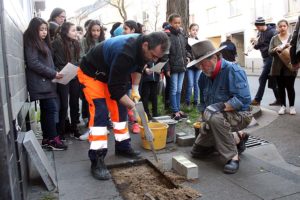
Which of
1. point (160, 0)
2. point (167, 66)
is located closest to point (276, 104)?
point (167, 66)

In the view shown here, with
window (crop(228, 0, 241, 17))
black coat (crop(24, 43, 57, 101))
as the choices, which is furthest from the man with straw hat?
window (crop(228, 0, 241, 17))

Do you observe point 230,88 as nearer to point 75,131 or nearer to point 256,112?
point 75,131

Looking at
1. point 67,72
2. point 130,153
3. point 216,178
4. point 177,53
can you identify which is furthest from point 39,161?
point 177,53

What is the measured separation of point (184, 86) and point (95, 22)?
121 inches

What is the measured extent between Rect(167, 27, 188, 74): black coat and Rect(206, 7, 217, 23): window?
26.3 m

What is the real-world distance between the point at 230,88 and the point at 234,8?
2661cm

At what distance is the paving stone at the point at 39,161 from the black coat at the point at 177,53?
359 centimetres

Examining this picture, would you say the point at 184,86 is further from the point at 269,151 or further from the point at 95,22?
the point at 269,151

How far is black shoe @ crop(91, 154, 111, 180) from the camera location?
3.83m

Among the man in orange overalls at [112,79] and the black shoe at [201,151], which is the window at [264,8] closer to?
the black shoe at [201,151]

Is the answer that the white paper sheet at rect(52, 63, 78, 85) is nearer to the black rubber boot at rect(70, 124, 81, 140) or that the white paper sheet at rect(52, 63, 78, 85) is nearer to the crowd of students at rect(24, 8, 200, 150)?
the crowd of students at rect(24, 8, 200, 150)

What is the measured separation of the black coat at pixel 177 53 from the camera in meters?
6.67

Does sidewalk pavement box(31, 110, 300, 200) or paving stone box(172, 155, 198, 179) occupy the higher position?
paving stone box(172, 155, 198, 179)

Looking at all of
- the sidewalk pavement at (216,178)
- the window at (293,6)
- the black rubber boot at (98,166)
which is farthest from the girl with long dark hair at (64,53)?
the window at (293,6)
